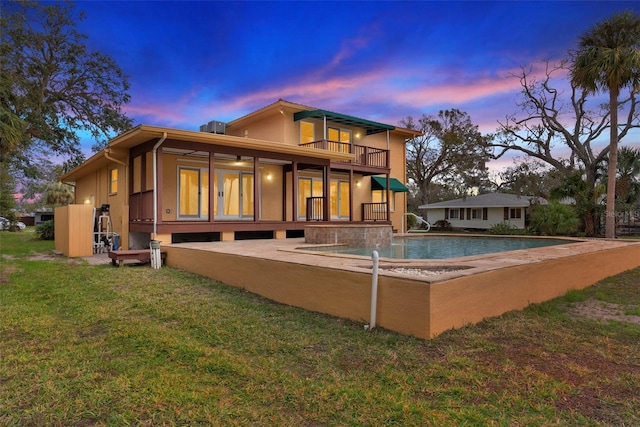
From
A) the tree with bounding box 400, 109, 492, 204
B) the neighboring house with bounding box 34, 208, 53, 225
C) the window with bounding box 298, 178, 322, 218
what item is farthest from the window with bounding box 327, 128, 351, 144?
the neighboring house with bounding box 34, 208, 53, 225

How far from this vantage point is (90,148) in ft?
68.1

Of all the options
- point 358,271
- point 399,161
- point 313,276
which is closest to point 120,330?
point 313,276

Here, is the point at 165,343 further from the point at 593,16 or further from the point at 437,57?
the point at 593,16

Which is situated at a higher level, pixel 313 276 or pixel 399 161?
pixel 399 161

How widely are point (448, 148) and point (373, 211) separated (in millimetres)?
15039

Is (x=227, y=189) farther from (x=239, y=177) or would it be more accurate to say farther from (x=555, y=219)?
(x=555, y=219)

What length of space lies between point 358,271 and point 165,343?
2.13 metres

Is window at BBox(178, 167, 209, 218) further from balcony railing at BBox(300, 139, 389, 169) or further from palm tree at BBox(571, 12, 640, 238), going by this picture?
palm tree at BBox(571, 12, 640, 238)

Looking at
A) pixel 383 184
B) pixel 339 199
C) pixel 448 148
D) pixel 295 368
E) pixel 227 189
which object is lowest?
pixel 295 368

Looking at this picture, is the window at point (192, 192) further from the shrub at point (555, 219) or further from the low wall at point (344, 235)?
the shrub at point (555, 219)

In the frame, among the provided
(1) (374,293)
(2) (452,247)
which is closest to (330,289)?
(1) (374,293)

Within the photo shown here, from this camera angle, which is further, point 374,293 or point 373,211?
point 373,211

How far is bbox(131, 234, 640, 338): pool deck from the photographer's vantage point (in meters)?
3.83

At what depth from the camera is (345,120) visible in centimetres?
1670
